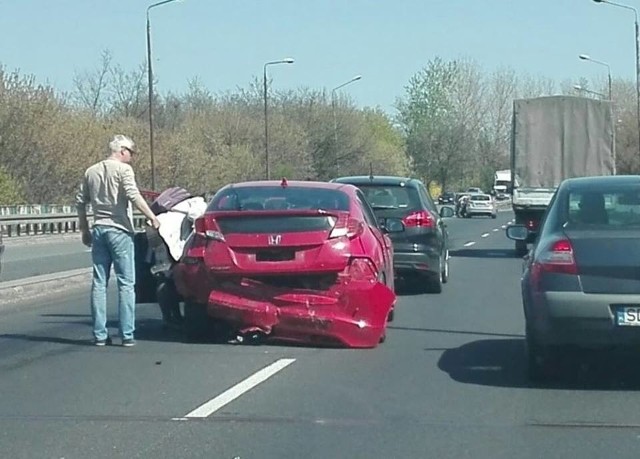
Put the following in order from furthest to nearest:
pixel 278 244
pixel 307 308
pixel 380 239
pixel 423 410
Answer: pixel 380 239, pixel 307 308, pixel 278 244, pixel 423 410

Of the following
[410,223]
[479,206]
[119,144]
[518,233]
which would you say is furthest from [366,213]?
[479,206]

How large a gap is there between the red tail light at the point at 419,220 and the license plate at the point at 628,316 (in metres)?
8.66

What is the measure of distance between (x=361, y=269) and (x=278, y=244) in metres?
0.79

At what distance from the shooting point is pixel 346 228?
469 inches

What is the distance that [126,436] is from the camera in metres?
8.03

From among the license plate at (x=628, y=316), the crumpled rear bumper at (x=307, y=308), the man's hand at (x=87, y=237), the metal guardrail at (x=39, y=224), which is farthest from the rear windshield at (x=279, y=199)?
the metal guardrail at (x=39, y=224)

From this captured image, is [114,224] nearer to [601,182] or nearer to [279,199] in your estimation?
[279,199]

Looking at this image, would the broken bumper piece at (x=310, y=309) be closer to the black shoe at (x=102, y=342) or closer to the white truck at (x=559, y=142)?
the black shoe at (x=102, y=342)

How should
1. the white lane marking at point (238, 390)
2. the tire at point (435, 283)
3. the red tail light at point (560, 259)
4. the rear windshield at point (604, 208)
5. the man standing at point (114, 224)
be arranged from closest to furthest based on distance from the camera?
the white lane marking at point (238, 390) → the red tail light at point (560, 259) → the rear windshield at point (604, 208) → the man standing at point (114, 224) → the tire at point (435, 283)

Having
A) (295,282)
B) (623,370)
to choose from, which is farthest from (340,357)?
(623,370)

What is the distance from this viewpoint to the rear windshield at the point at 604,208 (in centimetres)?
994

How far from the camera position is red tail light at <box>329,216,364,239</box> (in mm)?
11844

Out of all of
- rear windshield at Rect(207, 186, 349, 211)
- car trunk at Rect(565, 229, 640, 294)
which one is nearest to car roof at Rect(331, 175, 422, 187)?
rear windshield at Rect(207, 186, 349, 211)

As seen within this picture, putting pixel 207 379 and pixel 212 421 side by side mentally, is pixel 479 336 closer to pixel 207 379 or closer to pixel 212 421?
pixel 207 379
